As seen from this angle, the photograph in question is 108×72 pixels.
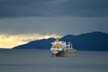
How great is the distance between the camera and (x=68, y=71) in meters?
131

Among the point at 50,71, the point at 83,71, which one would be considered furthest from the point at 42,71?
the point at 83,71

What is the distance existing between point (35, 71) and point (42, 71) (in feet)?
9.68

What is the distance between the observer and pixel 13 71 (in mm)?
126625

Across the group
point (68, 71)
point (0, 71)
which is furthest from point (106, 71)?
point (0, 71)

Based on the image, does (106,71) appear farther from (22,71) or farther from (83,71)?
(22,71)

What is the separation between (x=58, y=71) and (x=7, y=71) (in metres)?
13.6

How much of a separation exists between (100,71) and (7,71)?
2467 cm

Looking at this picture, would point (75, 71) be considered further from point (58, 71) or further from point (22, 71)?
point (22, 71)

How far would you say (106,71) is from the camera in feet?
427

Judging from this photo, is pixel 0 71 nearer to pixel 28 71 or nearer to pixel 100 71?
pixel 28 71

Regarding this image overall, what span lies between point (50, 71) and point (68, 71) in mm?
5586

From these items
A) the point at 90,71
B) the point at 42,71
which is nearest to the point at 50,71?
the point at 42,71

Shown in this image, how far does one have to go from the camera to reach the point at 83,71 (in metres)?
131

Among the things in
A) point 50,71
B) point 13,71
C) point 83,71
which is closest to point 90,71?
point 83,71
